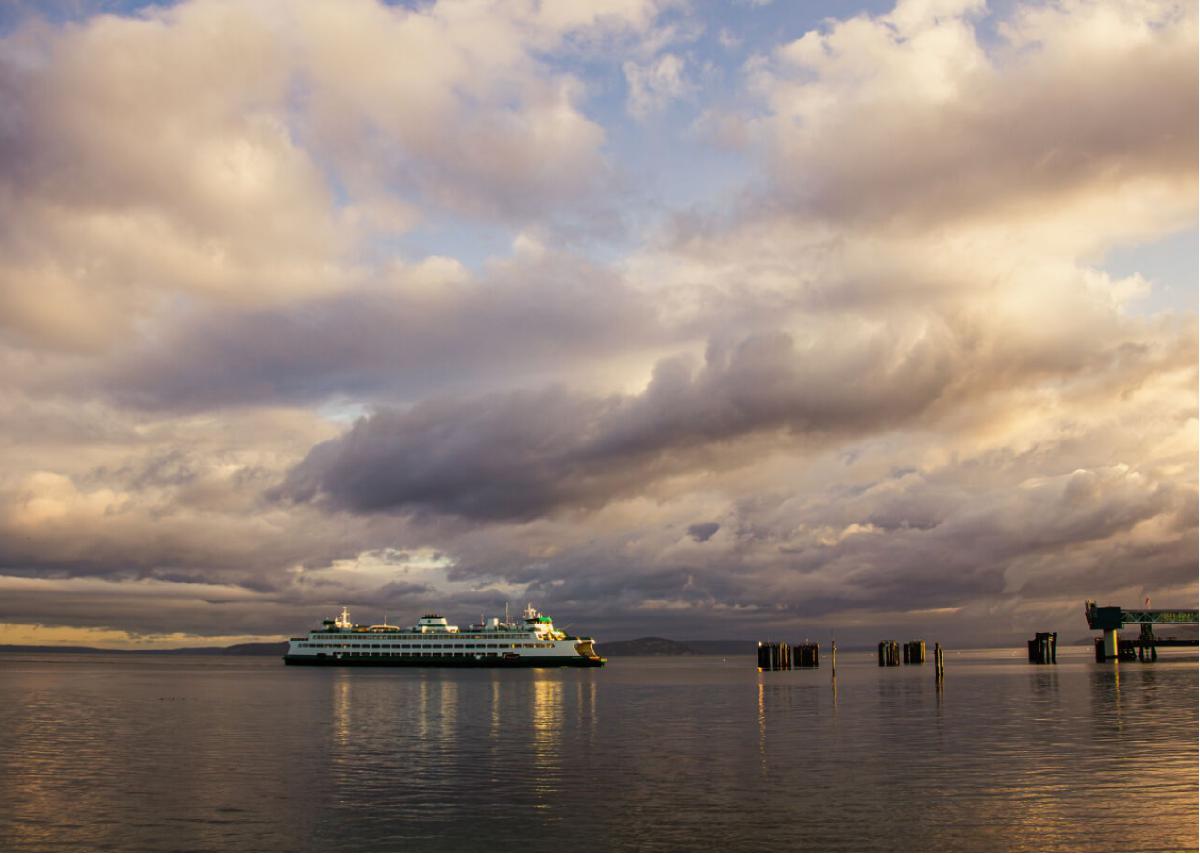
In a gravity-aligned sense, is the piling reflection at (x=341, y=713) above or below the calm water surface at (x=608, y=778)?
below

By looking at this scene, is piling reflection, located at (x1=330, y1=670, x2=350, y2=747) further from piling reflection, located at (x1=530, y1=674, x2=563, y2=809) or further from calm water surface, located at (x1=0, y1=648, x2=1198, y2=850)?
piling reflection, located at (x1=530, y1=674, x2=563, y2=809)

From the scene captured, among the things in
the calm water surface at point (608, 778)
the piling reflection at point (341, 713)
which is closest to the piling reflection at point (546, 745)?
the calm water surface at point (608, 778)

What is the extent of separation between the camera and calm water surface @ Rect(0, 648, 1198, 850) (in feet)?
101

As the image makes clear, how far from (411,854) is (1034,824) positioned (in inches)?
749

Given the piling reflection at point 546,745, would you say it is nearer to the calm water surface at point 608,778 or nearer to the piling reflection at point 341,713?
the calm water surface at point 608,778

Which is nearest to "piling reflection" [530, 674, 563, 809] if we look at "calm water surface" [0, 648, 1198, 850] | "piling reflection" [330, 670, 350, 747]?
"calm water surface" [0, 648, 1198, 850]

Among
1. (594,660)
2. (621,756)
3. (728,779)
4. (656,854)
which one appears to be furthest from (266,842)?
(594,660)

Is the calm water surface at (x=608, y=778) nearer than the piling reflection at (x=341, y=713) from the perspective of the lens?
Yes

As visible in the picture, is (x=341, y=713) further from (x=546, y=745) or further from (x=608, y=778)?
(x=608, y=778)

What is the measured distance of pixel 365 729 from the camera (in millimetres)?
66312

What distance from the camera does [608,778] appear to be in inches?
1665

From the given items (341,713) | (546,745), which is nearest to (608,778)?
(546,745)

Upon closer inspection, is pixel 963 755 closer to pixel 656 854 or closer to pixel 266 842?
pixel 656 854

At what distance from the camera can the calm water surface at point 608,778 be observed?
1216 inches
